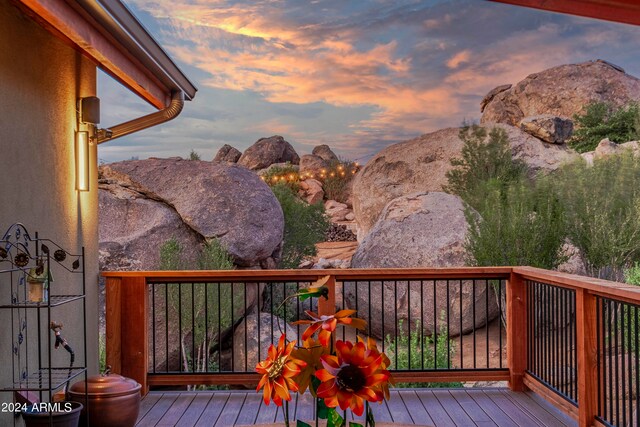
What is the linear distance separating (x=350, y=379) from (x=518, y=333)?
379 cm

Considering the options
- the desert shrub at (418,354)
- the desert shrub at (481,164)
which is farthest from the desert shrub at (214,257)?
the desert shrub at (481,164)

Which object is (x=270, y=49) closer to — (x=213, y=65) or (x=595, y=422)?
(x=213, y=65)

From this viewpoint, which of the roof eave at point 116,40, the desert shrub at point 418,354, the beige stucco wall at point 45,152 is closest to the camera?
the roof eave at point 116,40

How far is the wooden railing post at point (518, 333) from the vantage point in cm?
493

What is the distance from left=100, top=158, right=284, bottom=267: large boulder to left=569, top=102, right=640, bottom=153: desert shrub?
30.3ft

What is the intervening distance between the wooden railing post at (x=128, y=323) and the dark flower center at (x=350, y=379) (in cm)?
366

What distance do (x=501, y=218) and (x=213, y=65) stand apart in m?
9.99

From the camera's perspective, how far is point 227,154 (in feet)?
62.2

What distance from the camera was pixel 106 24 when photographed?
3432 millimetres

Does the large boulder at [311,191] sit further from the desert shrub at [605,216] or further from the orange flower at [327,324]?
the orange flower at [327,324]

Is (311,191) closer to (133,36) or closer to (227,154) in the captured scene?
(227,154)

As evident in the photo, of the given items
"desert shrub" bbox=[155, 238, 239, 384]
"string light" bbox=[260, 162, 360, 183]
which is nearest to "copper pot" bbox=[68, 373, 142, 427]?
"desert shrub" bbox=[155, 238, 239, 384]

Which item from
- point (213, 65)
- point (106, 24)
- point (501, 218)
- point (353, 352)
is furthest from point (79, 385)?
point (213, 65)

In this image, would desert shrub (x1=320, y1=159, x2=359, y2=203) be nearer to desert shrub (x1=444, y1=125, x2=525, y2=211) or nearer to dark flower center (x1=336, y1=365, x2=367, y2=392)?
desert shrub (x1=444, y1=125, x2=525, y2=211)
